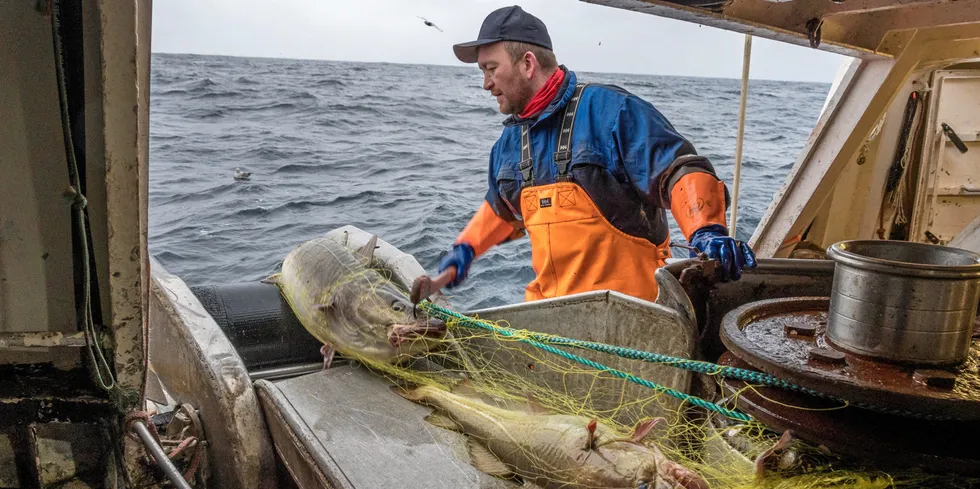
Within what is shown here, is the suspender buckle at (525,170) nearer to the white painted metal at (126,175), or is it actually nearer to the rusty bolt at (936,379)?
the white painted metal at (126,175)

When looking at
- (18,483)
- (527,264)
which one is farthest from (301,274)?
(527,264)

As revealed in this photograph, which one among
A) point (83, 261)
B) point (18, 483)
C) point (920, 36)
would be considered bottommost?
point (18, 483)

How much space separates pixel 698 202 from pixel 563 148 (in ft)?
3.19

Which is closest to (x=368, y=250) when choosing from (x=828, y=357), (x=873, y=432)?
(x=828, y=357)

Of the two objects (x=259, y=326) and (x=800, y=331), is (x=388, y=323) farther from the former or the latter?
(x=800, y=331)

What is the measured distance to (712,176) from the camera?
326 cm

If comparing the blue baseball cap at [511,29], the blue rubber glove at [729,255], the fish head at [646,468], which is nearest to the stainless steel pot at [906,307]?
the fish head at [646,468]

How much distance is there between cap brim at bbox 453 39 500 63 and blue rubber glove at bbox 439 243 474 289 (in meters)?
1.22

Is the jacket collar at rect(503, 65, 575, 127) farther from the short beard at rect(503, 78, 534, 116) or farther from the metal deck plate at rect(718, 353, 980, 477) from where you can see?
the metal deck plate at rect(718, 353, 980, 477)

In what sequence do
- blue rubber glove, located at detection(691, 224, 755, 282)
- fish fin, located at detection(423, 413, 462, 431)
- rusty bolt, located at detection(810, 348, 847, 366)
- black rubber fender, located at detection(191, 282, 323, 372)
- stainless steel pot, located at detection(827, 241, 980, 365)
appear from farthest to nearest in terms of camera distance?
1. black rubber fender, located at detection(191, 282, 323, 372)
2. fish fin, located at detection(423, 413, 462, 431)
3. blue rubber glove, located at detection(691, 224, 755, 282)
4. rusty bolt, located at detection(810, 348, 847, 366)
5. stainless steel pot, located at detection(827, 241, 980, 365)

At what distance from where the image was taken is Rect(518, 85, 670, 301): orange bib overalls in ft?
12.4

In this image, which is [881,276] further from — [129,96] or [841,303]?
[129,96]

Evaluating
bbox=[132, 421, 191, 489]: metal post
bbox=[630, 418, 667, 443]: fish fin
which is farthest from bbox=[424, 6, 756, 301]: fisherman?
bbox=[132, 421, 191, 489]: metal post

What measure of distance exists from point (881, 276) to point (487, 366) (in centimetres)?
219
